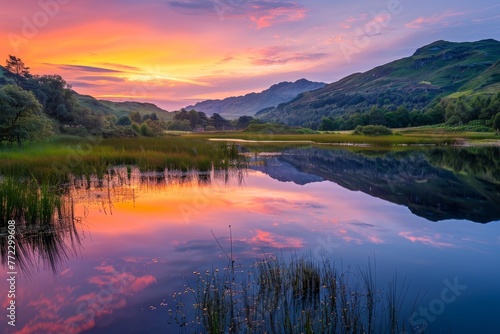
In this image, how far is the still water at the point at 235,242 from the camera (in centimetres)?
870

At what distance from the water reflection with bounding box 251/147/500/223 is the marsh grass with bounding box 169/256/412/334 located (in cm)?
1070

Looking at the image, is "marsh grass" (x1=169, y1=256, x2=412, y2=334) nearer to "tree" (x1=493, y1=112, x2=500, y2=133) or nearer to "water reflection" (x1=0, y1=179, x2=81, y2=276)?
"water reflection" (x1=0, y1=179, x2=81, y2=276)

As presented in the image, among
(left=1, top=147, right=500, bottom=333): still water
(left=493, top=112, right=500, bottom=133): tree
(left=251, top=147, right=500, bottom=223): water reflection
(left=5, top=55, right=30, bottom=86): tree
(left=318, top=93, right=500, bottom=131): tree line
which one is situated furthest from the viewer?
(left=318, top=93, right=500, bottom=131): tree line

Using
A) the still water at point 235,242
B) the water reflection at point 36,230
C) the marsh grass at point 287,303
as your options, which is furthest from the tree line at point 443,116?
the water reflection at point 36,230

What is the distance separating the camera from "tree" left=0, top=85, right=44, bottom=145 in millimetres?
31172

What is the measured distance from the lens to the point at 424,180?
3003cm

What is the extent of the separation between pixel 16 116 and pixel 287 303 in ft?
104

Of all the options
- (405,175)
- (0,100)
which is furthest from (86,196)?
(405,175)

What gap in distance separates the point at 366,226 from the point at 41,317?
12.4m

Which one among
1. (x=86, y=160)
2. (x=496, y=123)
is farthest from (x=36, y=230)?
(x=496, y=123)

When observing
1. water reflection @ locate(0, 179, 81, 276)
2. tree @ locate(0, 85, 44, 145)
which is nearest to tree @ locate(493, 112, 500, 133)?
tree @ locate(0, 85, 44, 145)

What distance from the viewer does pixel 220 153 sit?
1510 inches

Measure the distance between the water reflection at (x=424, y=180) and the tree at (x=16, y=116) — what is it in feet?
65.7

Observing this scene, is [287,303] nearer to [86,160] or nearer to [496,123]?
[86,160]
